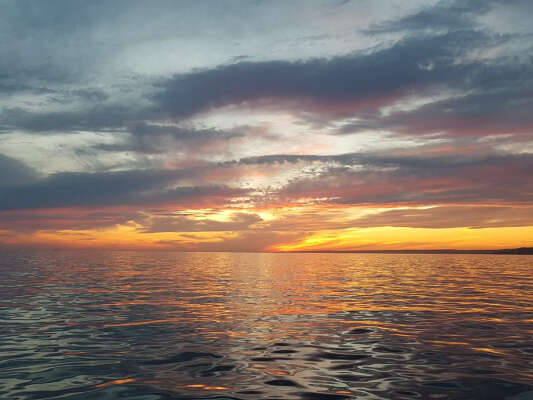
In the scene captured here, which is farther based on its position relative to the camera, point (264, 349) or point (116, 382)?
point (264, 349)

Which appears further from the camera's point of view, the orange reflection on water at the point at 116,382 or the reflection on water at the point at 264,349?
the orange reflection on water at the point at 116,382

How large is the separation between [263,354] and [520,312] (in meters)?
16.2

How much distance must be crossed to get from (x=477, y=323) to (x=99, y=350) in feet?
52.3

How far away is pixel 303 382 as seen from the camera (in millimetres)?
10750

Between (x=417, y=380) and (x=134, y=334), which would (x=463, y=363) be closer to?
(x=417, y=380)

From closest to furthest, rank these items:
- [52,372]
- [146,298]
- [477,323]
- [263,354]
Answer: [52,372], [263,354], [477,323], [146,298]

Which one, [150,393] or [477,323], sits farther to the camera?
[477,323]

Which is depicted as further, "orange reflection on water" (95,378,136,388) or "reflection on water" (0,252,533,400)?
"orange reflection on water" (95,378,136,388)

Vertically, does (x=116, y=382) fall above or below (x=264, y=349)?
above

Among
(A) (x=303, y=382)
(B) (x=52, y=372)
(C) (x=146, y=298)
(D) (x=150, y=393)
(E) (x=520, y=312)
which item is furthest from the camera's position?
(C) (x=146, y=298)

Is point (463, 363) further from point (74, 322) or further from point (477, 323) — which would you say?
point (74, 322)

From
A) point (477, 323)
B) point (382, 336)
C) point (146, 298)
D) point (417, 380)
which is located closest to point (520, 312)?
point (477, 323)

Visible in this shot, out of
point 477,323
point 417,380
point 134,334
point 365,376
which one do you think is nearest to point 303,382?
point 365,376

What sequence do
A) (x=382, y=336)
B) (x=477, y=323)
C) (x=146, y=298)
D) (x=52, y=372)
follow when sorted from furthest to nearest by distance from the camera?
(x=146, y=298), (x=477, y=323), (x=382, y=336), (x=52, y=372)
